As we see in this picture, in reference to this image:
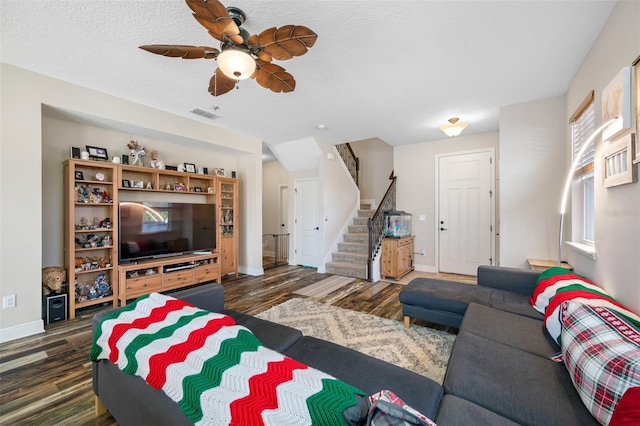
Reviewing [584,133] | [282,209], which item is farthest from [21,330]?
[584,133]

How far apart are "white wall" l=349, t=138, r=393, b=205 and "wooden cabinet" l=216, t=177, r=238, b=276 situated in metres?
3.74

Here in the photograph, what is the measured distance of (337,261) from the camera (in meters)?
5.55

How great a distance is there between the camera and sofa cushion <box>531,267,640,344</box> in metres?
1.52

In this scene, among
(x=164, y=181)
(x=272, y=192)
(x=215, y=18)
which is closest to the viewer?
(x=215, y=18)

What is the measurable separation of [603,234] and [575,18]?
1647 millimetres

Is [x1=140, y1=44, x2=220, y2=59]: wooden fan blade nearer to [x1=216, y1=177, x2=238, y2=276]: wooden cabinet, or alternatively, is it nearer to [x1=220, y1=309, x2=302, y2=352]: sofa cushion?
[x1=220, y1=309, x2=302, y2=352]: sofa cushion

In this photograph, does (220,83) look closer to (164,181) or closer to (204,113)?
(204,113)

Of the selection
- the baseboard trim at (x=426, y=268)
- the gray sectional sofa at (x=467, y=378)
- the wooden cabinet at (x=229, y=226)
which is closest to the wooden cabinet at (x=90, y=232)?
the wooden cabinet at (x=229, y=226)

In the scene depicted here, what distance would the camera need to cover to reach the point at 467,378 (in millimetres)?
1239

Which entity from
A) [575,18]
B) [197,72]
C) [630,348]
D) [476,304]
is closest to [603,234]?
[476,304]

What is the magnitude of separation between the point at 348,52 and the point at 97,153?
11.2 ft

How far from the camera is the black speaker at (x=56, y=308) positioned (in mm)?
A: 2887

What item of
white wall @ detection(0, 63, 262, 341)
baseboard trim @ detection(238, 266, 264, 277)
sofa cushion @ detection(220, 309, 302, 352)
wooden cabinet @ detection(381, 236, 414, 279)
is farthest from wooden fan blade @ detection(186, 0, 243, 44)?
baseboard trim @ detection(238, 266, 264, 277)

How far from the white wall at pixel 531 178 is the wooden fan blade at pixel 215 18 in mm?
3598
